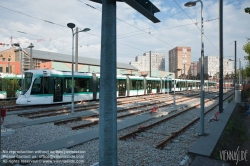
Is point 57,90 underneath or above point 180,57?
underneath

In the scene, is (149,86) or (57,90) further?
(149,86)

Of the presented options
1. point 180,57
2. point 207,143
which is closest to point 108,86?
point 207,143

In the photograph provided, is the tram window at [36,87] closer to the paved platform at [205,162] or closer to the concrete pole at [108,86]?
the paved platform at [205,162]

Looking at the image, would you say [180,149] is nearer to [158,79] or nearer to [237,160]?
[237,160]

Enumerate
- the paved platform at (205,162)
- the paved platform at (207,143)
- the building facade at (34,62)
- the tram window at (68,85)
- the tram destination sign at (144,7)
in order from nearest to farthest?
the tram destination sign at (144,7) → the paved platform at (205,162) → the paved platform at (207,143) → the tram window at (68,85) → the building facade at (34,62)

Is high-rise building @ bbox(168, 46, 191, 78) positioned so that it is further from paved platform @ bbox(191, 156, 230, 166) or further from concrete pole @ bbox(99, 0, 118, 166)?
concrete pole @ bbox(99, 0, 118, 166)

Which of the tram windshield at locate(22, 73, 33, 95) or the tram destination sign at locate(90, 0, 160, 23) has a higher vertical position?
the tram destination sign at locate(90, 0, 160, 23)

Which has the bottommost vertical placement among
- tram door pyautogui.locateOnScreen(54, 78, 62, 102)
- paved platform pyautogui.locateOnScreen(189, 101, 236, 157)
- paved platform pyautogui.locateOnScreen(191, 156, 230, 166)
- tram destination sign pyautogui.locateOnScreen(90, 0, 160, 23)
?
paved platform pyautogui.locateOnScreen(191, 156, 230, 166)

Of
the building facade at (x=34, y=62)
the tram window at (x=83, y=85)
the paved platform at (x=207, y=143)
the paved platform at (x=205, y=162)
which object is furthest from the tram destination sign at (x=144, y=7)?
the building facade at (x=34, y=62)

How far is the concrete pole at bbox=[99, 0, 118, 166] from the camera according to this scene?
329 cm

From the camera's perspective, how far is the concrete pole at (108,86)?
10.8 ft

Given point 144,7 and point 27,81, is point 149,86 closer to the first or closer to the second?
point 27,81

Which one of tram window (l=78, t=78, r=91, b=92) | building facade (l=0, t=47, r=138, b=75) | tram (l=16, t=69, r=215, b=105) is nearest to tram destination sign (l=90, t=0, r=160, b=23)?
tram (l=16, t=69, r=215, b=105)

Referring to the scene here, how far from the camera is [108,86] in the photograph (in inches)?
130
